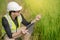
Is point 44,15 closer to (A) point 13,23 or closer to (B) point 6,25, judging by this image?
(A) point 13,23

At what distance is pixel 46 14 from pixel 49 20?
64 millimetres

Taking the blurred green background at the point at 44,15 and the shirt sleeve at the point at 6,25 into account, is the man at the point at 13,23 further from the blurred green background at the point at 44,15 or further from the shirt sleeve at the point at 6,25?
the blurred green background at the point at 44,15

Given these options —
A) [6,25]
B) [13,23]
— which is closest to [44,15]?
[13,23]

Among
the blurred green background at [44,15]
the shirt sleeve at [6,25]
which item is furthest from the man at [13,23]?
the blurred green background at [44,15]

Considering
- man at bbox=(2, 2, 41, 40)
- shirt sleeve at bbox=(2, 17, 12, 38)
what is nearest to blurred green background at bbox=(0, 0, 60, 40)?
man at bbox=(2, 2, 41, 40)

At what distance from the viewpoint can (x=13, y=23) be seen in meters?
1.91

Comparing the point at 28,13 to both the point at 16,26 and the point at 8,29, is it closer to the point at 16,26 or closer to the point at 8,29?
the point at 16,26

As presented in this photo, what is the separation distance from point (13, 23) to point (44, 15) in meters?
0.41

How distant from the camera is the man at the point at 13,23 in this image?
181 cm

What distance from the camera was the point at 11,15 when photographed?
1.86m

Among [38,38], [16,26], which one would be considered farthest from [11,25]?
[38,38]

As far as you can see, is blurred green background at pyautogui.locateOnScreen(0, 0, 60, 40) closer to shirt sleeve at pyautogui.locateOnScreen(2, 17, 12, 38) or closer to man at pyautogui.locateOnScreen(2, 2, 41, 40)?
man at pyautogui.locateOnScreen(2, 2, 41, 40)

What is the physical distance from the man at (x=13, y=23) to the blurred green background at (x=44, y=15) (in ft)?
0.82

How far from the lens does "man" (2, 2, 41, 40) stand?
5.94 ft
